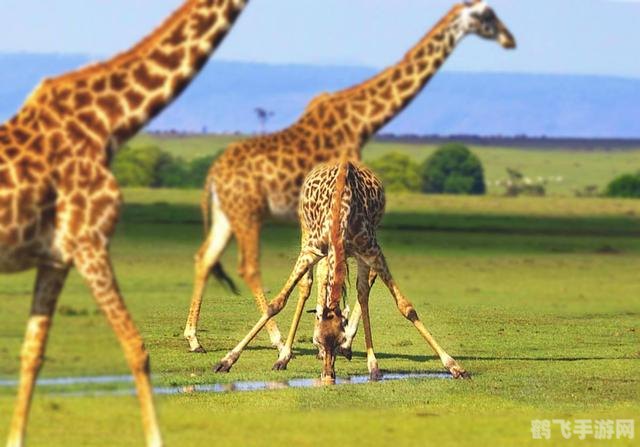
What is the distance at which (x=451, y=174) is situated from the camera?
82812 millimetres

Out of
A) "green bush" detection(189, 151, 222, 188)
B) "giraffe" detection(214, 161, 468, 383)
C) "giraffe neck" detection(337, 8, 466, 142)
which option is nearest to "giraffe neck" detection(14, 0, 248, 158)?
"giraffe neck" detection(337, 8, 466, 142)

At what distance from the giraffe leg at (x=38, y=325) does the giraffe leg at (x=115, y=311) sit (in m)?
0.17

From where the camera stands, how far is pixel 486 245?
108 ft

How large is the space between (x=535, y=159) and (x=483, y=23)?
362ft

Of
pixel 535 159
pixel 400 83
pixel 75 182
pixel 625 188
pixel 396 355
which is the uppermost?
pixel 400 83

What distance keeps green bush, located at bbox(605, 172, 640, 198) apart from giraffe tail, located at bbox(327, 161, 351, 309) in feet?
195

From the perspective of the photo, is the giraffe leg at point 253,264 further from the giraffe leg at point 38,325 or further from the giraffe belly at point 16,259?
the giraffe belly at point 16,259

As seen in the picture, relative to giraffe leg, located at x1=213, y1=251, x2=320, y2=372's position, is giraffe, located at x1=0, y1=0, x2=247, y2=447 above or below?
above

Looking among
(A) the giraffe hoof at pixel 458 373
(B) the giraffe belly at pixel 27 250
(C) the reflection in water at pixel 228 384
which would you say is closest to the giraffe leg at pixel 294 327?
(C) the reflection in water at pixel 228 384

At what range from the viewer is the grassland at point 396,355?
8.53 metres

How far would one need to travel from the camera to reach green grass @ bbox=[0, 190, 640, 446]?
336 inches

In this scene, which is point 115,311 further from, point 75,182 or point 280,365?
point 280,365

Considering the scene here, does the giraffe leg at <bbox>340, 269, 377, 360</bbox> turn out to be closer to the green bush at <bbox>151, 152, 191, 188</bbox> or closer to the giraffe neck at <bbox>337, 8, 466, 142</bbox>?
the giraffe neck at <bbox>337, 8, 466, 142</bbox>

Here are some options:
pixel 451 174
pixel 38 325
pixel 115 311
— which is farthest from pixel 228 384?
pixel 451 174
